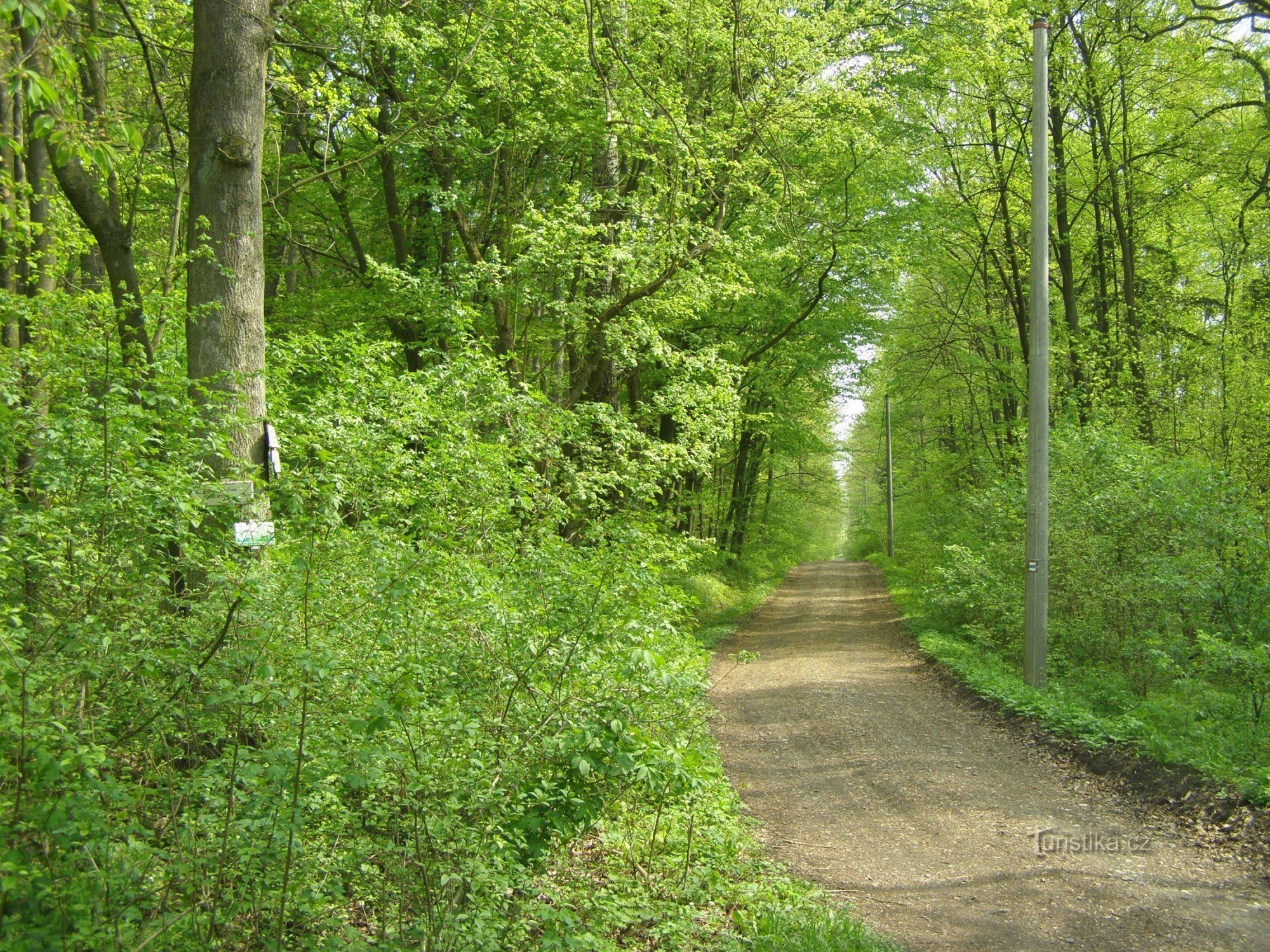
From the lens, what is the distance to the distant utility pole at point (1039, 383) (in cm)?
1151

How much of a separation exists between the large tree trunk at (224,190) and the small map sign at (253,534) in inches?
49.4

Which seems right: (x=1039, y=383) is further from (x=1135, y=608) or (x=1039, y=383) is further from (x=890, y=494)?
(x=890, y=494)

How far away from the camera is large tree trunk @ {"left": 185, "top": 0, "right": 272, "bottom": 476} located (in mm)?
5820

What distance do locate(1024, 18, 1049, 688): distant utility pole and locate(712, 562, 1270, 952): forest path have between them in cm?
167

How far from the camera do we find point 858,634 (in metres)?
19.5

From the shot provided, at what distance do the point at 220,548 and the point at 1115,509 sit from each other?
11.5 m

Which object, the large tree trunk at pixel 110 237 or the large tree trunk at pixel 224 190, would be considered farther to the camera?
the large tree trunk at pixel 110 237

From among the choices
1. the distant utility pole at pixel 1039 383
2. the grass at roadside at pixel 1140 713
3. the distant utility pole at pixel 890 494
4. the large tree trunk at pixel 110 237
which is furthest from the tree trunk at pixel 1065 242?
the distant utility pole at pixel 890 494

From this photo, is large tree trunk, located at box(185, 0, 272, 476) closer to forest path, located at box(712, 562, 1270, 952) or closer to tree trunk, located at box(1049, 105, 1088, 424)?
forest path, located at box(712, 562, 1270, 952)

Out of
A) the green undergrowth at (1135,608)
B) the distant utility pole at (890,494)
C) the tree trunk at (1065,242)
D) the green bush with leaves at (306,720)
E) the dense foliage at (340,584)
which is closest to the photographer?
the green bush with leaves at (306,720)

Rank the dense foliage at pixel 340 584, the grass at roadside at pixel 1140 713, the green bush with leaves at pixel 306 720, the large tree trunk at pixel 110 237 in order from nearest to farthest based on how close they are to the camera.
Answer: the green bush with leaves at pixel 306 720, the dense foliage at pixel 340 584, the large tree trunk at pixel 110 237, the grass at roadside at pixel 1140 713

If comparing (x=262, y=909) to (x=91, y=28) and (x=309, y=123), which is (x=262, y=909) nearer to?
(x=91, y=28)

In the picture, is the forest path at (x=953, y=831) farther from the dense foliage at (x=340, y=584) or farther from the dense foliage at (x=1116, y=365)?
the dense foliage at (x=1116, y=365)

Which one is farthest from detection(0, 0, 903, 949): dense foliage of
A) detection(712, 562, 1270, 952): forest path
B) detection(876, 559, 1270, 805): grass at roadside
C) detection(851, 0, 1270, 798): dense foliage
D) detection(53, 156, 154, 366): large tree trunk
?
detection(851, 0, 1270, 798): dense foliage
